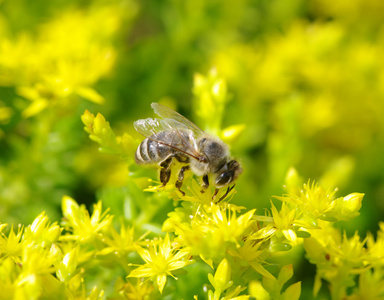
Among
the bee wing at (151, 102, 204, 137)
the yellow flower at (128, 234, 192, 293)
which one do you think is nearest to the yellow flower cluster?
the bee wing at (151, 102, 204, 137)

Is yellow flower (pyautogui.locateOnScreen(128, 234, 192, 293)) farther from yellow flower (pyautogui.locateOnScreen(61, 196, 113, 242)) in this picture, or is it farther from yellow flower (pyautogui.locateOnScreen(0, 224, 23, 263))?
yellow flower (pyautogui.locateOnScreen(0, 224, 23, 263))

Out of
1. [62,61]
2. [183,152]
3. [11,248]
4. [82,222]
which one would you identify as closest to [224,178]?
[183,152]

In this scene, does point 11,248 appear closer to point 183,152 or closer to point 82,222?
point 82,222

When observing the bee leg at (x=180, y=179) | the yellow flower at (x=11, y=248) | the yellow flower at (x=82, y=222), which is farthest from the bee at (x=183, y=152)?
the yellow flower at (x=11, y=248)

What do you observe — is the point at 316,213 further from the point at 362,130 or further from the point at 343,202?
the point at 362,130

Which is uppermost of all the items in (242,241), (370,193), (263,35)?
(263,35)

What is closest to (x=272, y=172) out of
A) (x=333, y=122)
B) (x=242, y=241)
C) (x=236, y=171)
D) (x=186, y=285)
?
(x=333, y=122)
